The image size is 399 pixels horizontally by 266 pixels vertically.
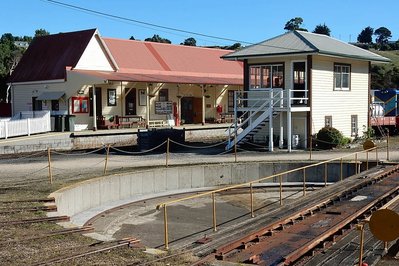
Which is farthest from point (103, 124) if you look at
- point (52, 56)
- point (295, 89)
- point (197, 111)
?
point (295, 89)

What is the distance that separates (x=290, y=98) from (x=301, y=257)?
56.0ft

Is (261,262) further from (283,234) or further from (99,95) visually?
(99,95)

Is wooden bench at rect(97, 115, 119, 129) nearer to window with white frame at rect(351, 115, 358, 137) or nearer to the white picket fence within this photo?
the white picket fence

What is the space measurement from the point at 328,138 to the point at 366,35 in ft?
577

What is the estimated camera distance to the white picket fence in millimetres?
29364

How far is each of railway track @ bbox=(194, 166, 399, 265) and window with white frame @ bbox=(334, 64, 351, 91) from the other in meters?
12.4

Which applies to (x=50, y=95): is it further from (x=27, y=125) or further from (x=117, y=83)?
(x=27, y=125)

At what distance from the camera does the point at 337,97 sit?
30234 mm

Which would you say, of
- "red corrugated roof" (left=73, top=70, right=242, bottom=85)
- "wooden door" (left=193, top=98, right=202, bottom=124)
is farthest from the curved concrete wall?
"wooden door" (left=193, top=98, right=202, bottom=124)

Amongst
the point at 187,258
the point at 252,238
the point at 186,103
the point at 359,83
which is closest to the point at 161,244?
the point at 252,238

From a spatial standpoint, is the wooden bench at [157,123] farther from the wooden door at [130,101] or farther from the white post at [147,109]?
the wooden door at [130,101]

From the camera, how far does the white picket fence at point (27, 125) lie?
29.4 meters

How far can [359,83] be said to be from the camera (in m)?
32.1

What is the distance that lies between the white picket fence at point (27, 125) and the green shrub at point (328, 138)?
1586cm
